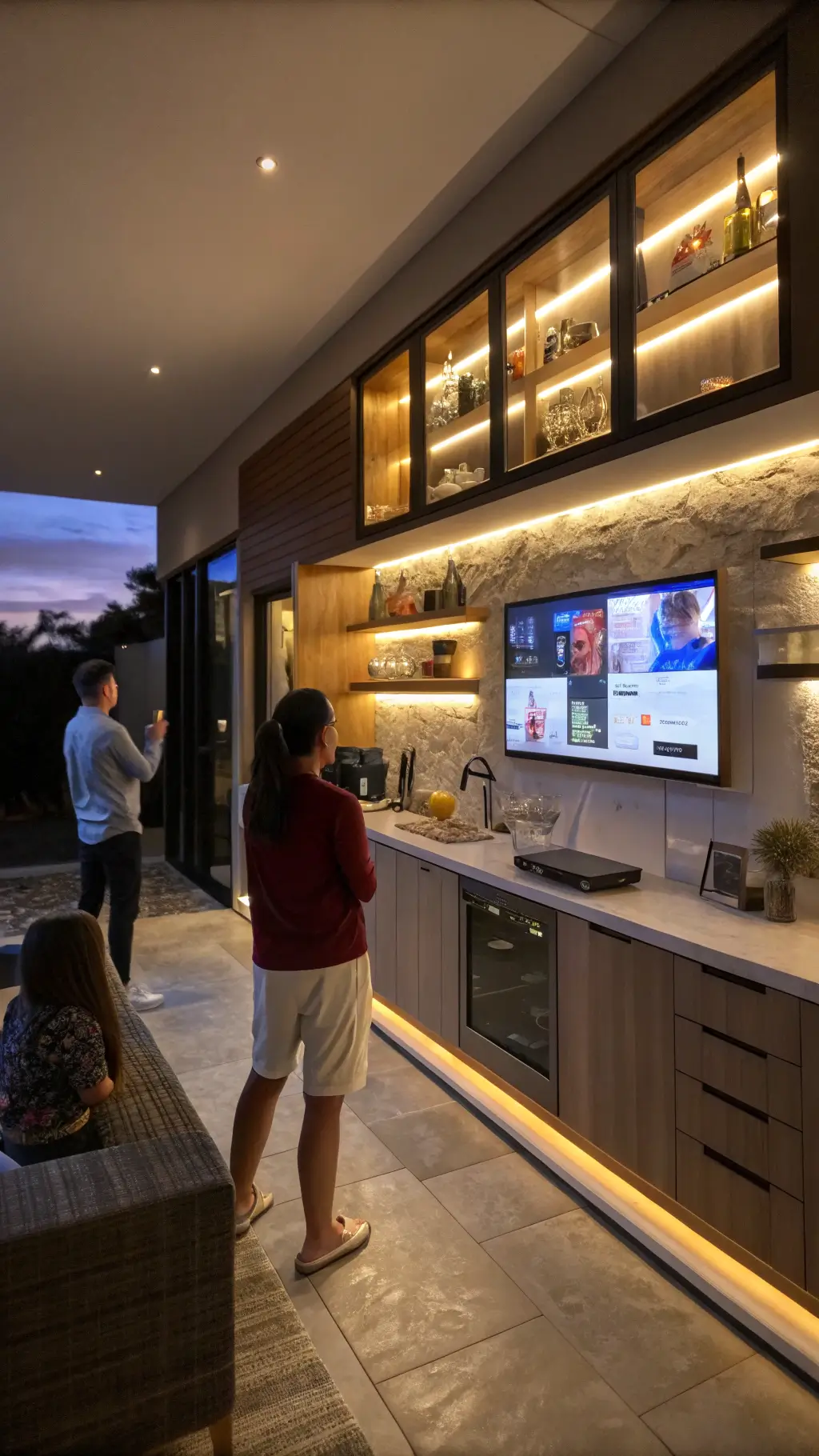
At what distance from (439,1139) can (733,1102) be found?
116cm

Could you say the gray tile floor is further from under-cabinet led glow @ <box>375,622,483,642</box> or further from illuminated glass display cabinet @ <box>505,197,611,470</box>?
illuminated glass display cabinet @ <box>505,197,611,470</box>

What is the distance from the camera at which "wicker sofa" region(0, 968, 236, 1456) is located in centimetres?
126

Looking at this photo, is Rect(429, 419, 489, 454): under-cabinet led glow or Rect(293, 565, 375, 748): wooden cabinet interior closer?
Rect(429, 419, 489, 454): under-cabinet led glow

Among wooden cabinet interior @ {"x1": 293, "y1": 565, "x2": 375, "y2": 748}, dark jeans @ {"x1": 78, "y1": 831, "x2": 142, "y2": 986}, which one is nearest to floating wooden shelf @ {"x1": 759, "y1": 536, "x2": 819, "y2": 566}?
wooden cabinet interior @ {"x1": 293, "y1": 565, "x2": 375, "y2": 748}

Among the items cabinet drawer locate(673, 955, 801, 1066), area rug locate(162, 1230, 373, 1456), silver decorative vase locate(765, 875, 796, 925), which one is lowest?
area rug locate(162, 1230, 373, 1456)

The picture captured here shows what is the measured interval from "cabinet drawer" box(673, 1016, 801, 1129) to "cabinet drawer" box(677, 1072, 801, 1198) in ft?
0.09

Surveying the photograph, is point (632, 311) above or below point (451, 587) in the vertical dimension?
above

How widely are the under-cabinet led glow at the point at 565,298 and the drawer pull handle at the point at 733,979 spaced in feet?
6.65

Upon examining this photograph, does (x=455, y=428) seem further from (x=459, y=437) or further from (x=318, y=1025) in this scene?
(x=318, y=1025)

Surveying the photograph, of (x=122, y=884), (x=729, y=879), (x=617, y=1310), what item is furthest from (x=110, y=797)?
(x=617, y=1310)

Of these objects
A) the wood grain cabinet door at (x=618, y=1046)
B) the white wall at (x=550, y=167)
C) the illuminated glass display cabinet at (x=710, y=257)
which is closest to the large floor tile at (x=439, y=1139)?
the wood grain cabinet door at (x=618, y=1046)

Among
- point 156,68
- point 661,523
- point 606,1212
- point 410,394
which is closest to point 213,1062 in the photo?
point 606,1212

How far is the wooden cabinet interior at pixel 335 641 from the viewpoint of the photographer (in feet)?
15.1

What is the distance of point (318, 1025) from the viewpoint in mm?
2078
